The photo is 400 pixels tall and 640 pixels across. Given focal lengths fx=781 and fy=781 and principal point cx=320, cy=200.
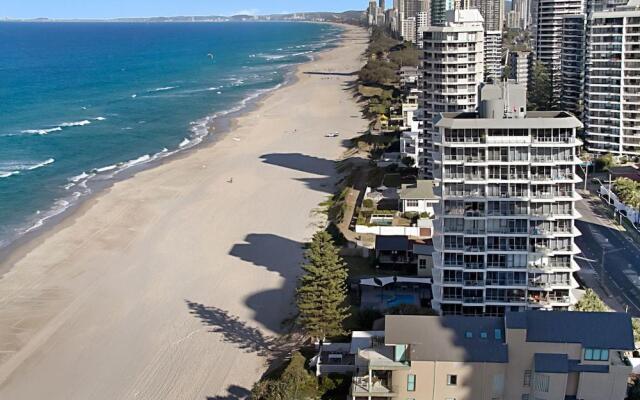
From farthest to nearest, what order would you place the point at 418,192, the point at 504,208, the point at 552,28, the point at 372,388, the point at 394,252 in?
the point at 552,28, the point at 418,192, the point at 394,252, the point at 504,208, the point at 372,388

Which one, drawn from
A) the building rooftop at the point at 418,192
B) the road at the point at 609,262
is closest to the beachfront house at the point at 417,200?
the building rooftop at the point at 418,192

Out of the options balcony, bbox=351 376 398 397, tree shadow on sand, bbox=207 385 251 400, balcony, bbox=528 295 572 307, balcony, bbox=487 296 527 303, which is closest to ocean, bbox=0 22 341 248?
tree shadow on sand, bbox=207 385 251 400

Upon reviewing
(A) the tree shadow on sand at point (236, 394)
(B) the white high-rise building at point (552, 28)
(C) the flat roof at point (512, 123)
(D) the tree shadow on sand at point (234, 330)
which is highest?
(B) the white high-rise building at point (552, 28)

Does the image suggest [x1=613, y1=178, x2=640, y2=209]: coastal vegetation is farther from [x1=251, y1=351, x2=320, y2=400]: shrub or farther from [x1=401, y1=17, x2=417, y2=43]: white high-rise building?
[x1=401, y1=17, x2=417, y2=43]: white high-rise building

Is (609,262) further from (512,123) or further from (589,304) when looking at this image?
(512,123)

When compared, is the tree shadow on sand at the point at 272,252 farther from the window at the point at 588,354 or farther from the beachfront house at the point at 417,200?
→ the window at the point at 588,354

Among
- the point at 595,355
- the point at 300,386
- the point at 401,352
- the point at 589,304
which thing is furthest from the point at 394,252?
the point at 595,355

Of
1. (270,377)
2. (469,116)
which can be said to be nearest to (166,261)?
(270,377)
